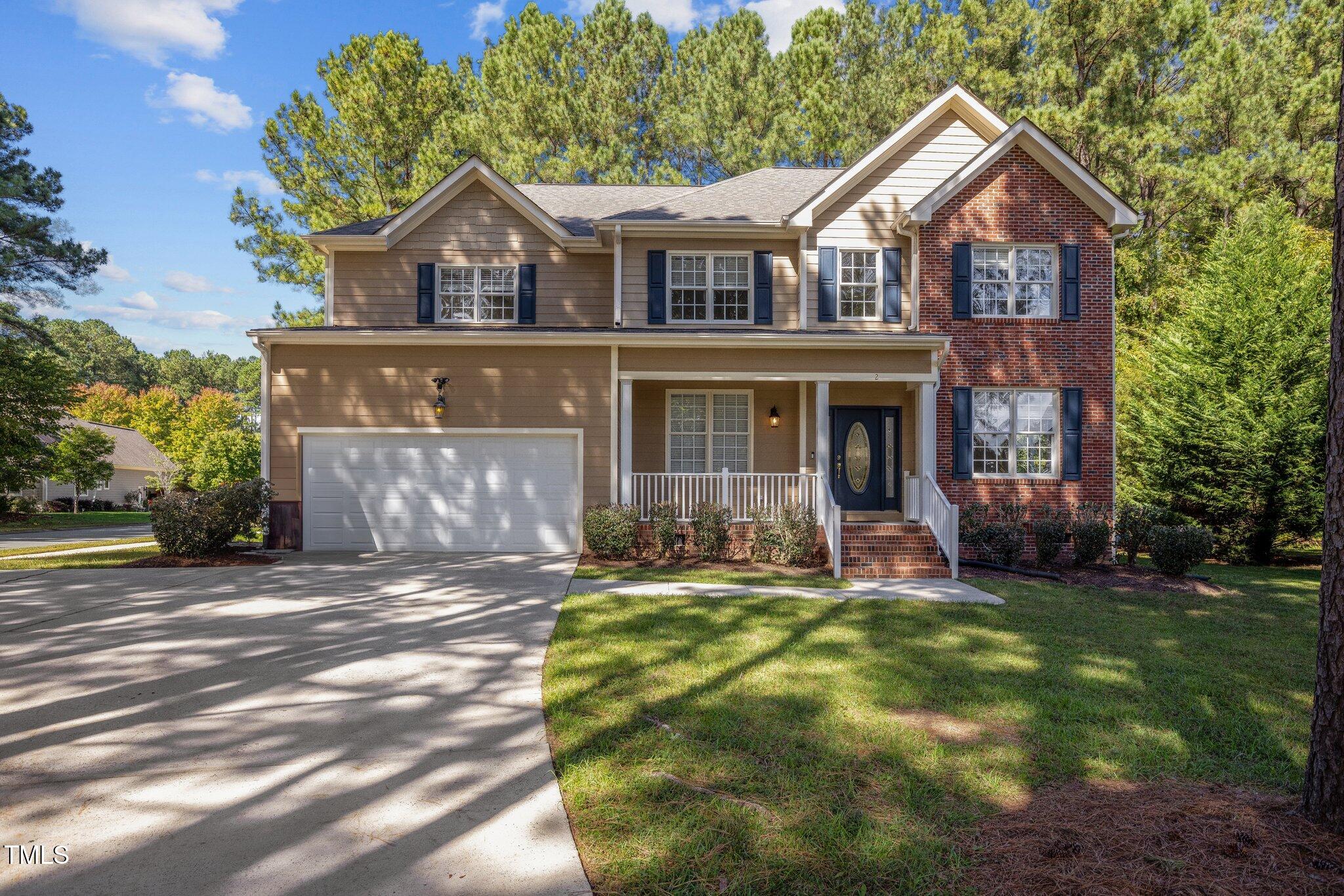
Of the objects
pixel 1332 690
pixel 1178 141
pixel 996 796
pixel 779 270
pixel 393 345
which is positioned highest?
pixel 1178 141

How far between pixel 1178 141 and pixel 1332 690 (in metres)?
22.2

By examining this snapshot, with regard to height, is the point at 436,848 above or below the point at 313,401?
below

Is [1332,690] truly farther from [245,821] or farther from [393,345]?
[393,345]

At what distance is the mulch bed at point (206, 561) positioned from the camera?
10281 mm

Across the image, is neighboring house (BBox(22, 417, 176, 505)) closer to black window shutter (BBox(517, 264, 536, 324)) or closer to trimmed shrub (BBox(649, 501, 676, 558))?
black window shutter (BBox(517, 264, 536, 324))

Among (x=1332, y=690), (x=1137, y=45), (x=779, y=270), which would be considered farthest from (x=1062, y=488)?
(x=1137, y=45)

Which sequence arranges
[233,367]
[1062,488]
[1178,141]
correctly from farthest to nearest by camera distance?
[233,367] → [1178,141] → [1062,488]

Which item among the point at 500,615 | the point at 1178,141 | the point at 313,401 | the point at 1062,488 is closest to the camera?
the point at 500,615

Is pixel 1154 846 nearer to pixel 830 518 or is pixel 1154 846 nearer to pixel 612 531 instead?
pixel 830 518

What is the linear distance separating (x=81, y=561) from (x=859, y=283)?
14.2 meters

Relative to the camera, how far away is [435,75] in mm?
22594

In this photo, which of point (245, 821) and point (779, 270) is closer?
point (245, 821)

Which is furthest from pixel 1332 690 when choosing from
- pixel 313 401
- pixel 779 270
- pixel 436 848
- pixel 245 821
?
pixel 313 401

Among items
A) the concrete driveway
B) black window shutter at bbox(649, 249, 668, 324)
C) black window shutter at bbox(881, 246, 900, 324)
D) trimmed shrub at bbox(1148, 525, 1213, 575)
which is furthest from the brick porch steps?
black window shutter at bbox(649, 249, 668, 324)
